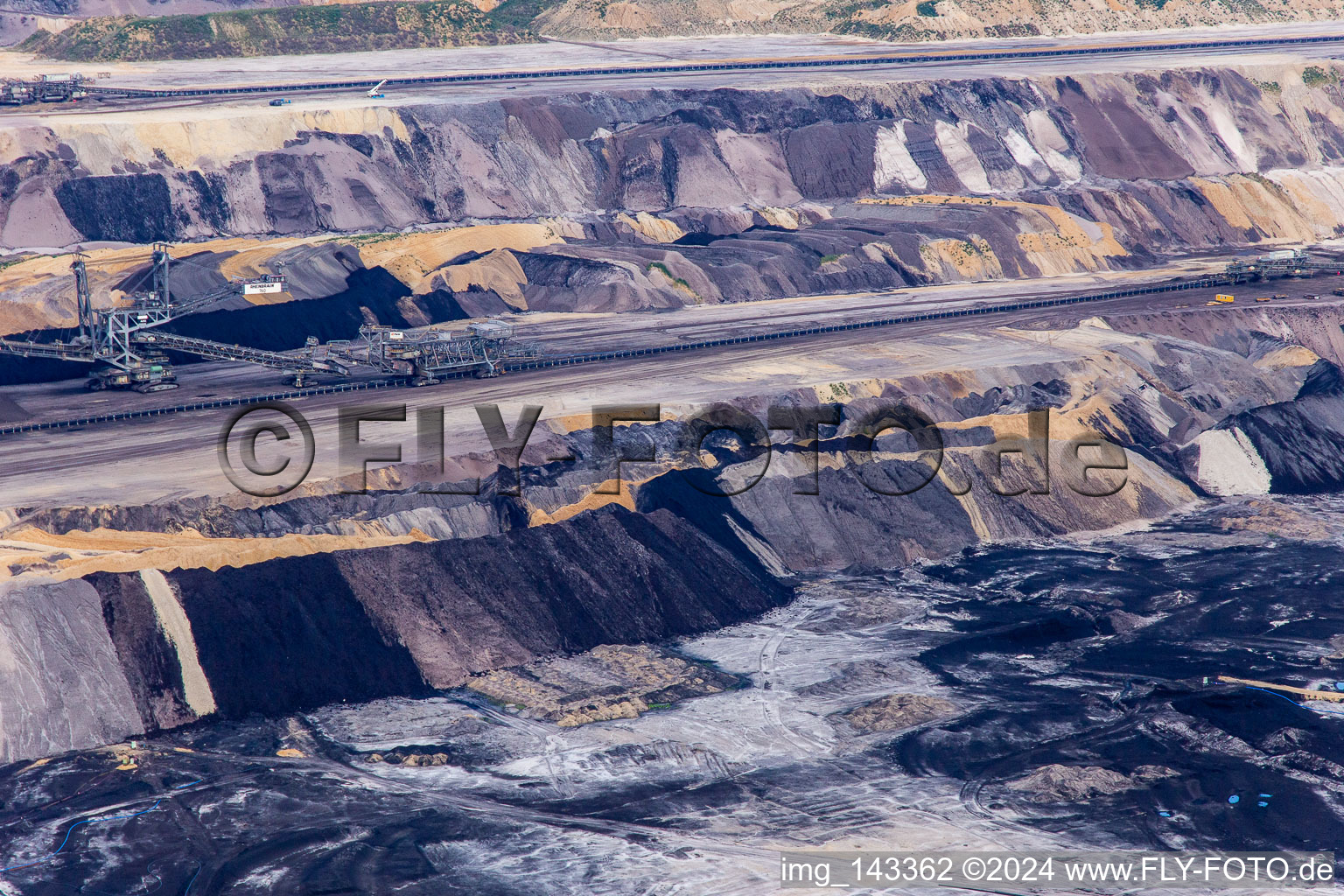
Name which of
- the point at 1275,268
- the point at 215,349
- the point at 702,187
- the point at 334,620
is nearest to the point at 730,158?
→ the point at 702,187

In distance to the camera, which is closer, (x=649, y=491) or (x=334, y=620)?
(x=334, y=620)

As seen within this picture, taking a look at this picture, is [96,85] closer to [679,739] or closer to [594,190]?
[594,190]

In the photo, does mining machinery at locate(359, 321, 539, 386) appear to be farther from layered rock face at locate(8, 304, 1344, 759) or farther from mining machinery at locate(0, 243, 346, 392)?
layered rock face at locate(8, 304, 1344, 759)

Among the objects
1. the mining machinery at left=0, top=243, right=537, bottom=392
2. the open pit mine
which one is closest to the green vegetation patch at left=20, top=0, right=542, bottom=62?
the open pit mine

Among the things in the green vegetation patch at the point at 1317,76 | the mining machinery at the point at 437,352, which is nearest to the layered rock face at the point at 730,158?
the green vegetation patch at the point at 1317,76

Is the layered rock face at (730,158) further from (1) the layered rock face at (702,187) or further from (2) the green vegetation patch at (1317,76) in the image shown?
(2) the green vegetation patch at (1317,76)

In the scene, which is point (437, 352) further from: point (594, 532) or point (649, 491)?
point (594, 532)

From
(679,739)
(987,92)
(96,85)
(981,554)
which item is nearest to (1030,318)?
(981,554)
